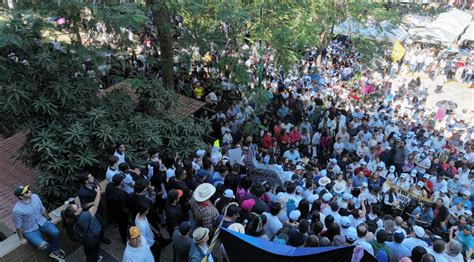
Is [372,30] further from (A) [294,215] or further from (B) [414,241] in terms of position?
(A) [294,215]

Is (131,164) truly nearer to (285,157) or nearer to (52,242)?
(52,242)

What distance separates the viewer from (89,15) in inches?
327

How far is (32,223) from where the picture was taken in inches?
203

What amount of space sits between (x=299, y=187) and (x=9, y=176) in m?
6.20

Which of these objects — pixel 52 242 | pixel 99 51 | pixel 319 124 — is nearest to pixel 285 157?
pixel 319 124

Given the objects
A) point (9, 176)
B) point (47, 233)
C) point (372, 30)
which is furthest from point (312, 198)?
point (372, 30)

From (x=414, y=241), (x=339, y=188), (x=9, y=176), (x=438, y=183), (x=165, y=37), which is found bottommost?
(x=438, y=183)

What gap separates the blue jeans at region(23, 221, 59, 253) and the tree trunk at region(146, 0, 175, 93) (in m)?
5.27

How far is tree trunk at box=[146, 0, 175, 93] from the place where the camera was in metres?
8.92

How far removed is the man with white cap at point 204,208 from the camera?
5418 millimetres

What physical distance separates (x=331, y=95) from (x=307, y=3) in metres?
4.54

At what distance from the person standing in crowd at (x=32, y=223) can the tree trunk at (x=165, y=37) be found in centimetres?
511

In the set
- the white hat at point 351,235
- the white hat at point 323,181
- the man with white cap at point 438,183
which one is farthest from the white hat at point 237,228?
the man with white cap at point 438,183

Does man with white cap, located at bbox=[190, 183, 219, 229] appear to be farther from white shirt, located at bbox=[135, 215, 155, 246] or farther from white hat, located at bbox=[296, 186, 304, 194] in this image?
white hat, located at bbox=[296, 186, 304, 194]
